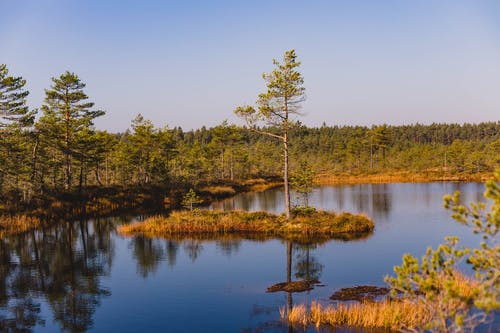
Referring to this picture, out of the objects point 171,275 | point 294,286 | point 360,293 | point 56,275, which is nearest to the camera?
point 360,293

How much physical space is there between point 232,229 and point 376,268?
16525 mm

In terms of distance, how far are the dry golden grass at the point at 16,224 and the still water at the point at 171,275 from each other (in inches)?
54.9

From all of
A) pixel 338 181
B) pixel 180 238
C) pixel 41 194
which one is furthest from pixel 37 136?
pixel 338 181

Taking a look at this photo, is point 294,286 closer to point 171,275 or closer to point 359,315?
point 359,315

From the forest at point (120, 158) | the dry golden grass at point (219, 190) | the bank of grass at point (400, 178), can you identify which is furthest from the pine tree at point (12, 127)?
Answer: the bank of grass at point (400, 178)

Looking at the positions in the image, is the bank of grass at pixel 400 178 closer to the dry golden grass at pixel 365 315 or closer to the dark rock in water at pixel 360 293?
the dark rock in water at pixel 360 293

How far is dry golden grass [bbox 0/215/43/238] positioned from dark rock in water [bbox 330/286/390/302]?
104ft

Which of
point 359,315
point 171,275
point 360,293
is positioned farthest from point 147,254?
point 359,315

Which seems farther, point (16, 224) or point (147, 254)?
point (16, 224)

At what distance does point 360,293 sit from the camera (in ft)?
74.4

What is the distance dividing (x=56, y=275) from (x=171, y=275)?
7.42 meters

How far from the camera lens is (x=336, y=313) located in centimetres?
1898

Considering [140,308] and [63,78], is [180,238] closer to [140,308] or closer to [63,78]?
[140,308]

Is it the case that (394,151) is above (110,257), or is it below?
above
